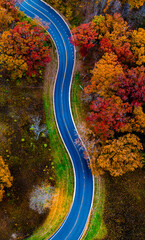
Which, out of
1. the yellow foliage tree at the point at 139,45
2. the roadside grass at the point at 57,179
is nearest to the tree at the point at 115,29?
the yellow foliage tree at the point at 139,45

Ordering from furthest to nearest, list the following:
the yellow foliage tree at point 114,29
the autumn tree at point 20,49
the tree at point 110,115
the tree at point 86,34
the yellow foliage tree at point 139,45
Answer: the tree at point 86,34 → the yellow foliage tree at point 114,29 → the autumn tree at point 20,49 → the yellow foliage tree at point 139,45 → the tree at point 110,115

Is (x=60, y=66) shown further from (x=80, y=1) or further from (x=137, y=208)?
(x=137, y=208)

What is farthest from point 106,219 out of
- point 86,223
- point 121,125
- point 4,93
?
point 4,93

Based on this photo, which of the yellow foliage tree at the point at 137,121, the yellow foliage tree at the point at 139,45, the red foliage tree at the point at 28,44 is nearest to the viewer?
the yellow foliage tree at the point at 137,121

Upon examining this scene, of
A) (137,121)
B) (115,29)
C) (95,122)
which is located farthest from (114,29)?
(137,121)

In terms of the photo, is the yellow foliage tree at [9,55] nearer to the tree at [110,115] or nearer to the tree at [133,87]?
the tree at [110,115]

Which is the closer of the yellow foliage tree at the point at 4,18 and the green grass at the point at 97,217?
the green grass at the point at 97,217
